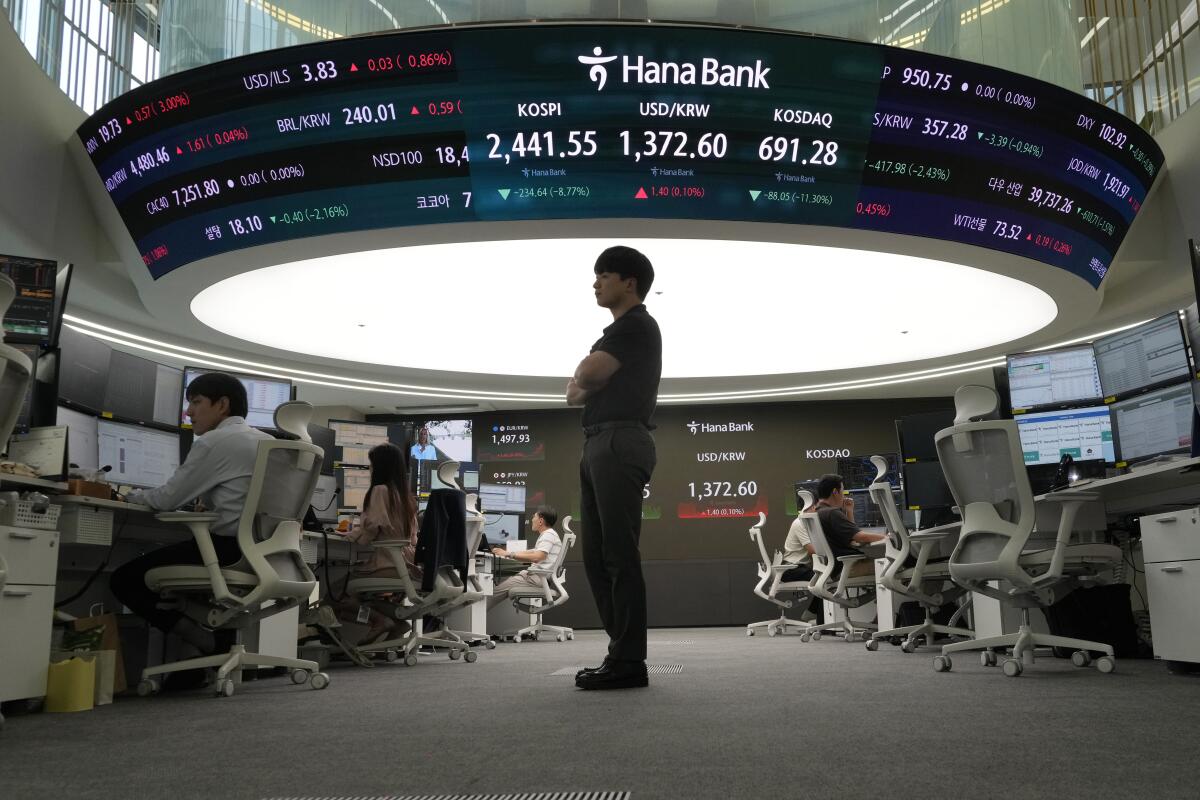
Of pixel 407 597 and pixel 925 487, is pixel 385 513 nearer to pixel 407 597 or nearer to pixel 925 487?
pixel 407 597

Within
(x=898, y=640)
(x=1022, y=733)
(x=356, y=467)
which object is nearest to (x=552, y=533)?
(x=356, y=467)

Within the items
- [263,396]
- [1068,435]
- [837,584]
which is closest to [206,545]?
[263,396]

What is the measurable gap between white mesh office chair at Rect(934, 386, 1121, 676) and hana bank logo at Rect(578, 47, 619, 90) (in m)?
3.20

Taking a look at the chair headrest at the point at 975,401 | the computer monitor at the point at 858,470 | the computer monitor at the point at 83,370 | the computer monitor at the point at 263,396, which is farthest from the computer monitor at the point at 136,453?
the computer monitor at the point at 858,470

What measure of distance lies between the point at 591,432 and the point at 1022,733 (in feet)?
5.69

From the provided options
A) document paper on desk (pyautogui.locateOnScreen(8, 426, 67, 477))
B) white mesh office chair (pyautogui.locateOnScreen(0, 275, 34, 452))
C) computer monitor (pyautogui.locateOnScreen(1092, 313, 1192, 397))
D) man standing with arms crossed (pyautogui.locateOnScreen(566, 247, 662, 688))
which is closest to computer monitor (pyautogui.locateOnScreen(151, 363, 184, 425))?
document paper on desk (pyautogui.locateOnScreen(8, 426, 67, 477))

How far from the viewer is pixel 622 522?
337 centimetres

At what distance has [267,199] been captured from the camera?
652cm

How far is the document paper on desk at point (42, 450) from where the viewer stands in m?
3.41

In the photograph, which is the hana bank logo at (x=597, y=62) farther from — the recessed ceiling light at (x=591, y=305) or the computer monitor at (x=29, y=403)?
the computer monitor at (x=29, y=403)

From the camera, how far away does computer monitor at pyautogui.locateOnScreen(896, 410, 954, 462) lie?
667 centimetres

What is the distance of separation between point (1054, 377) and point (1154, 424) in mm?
668

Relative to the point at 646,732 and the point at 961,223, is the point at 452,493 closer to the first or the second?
the point at 646,732

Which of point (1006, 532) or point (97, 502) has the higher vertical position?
point (97, 502)
